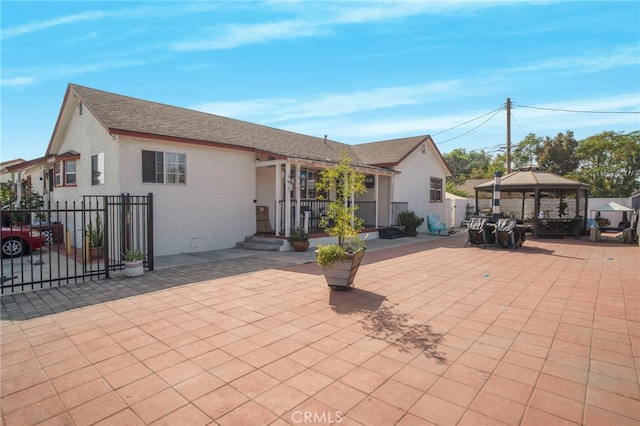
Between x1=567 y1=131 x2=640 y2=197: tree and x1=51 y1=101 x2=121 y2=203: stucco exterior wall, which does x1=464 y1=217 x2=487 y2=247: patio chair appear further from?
x1=567 y1=131 x2=640 y2=197: tree

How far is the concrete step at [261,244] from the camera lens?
36.0 ft

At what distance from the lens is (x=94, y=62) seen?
32.3 ft

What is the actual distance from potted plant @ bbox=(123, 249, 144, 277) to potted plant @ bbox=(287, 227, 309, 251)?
4.79 meters

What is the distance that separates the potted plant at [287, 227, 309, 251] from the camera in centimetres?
1077

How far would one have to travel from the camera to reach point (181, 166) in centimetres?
1015

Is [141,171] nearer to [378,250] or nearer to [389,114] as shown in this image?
[378,250]

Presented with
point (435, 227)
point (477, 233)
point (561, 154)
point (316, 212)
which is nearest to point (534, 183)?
point (435, 227)

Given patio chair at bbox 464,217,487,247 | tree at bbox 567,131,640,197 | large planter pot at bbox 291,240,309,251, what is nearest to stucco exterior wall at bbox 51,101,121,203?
large planter pot at bbox 291,240,309,251

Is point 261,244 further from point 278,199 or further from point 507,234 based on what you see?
point 507,234

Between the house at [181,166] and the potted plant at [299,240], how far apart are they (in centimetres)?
38

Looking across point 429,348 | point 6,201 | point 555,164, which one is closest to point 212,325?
point 429,348

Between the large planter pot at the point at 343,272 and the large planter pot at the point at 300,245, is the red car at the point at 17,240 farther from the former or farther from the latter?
the large planter pot at the point at 343,272

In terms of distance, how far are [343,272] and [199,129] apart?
27.0 feet

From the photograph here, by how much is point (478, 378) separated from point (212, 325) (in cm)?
328
